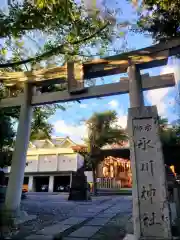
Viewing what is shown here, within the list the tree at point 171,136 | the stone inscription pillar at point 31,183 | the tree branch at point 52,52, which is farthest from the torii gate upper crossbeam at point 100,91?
the stone inscription pillar at point 31,183

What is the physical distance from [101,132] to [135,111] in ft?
40.3

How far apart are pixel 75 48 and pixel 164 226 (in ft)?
18.1

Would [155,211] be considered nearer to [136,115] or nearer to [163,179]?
[163,179]

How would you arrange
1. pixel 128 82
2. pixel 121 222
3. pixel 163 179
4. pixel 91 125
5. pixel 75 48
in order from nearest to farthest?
pixel 163 179
pixel 121 222
pixel 128 82
pixel 75 48
pixel 91 125

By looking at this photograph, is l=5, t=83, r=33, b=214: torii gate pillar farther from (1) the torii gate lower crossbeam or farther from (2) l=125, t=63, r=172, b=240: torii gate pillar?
(2) l=125, t=63, r=172, b=240: torii gate pillar

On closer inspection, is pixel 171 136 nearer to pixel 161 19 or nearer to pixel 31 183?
pixel 161 19

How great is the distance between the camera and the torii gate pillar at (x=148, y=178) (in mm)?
3514

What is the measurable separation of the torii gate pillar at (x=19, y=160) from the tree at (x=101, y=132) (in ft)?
32.0

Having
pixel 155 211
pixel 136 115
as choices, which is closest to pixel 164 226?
pixel 155 211

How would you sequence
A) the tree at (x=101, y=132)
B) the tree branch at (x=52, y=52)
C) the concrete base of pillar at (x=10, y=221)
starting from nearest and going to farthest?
the concrete base of pillar at (x=10, y=221), the tree branch at (x=52, y=52), the tree at (x=101, y=132)

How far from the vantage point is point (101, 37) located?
23.2 ft

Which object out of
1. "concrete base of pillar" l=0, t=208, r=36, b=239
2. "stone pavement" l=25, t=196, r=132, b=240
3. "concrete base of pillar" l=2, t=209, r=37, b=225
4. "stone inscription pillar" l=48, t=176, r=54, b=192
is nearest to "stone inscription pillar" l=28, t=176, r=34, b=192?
"stone inscription pillar" l=48, t=176, r=54, b=192

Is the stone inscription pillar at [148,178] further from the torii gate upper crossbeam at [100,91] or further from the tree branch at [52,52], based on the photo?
the tree branch at [52,52]

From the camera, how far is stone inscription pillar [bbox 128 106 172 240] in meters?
3.52
